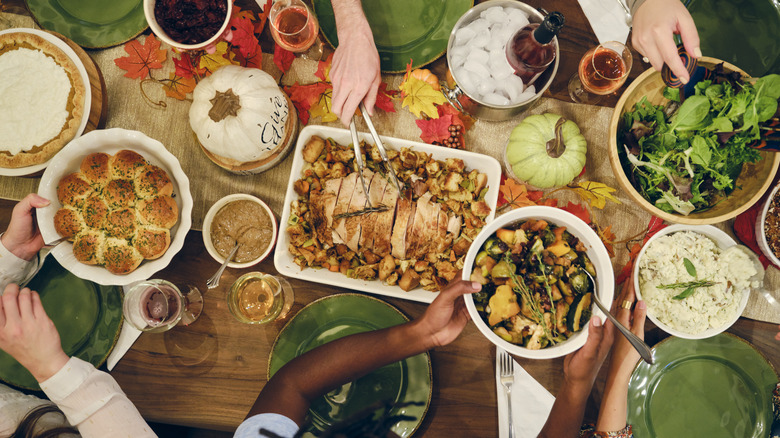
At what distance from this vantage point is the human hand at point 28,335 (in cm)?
145

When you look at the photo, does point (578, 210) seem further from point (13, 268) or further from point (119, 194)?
point (13, 268)

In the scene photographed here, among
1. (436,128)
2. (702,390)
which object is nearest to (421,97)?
(436,128)

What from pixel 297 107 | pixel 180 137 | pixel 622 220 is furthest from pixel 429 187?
pixel 180 137

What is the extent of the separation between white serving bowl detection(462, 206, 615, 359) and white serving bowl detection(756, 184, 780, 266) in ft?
2.25

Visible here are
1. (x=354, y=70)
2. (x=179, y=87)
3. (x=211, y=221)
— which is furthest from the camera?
(x=179, y=87)

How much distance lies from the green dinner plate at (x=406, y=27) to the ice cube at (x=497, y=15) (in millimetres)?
159

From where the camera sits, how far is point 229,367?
66.2 inches

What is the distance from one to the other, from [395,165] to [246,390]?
1051mm

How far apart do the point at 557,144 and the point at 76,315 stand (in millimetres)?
1911

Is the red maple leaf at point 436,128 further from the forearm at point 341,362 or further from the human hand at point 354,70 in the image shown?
the forearm at point 341,362

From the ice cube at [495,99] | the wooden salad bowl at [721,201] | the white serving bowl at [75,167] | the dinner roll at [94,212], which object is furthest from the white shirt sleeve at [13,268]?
the wooden salad bowl at [721,201]

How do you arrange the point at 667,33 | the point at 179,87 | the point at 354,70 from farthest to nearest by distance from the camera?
the point at 179,87 < the point at 354,70 < the point at 667,33

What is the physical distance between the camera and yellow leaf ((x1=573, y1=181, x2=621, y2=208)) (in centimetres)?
167

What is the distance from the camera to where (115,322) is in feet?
5.34
